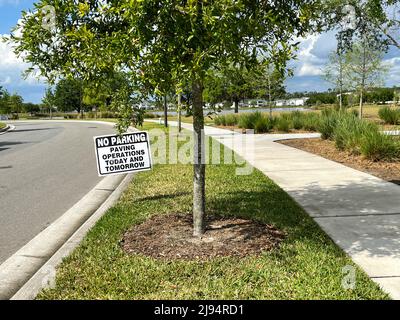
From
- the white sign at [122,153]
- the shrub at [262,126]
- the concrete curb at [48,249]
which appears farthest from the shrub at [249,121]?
the white sign at [122,153]

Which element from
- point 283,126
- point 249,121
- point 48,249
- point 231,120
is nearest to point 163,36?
point 48,249

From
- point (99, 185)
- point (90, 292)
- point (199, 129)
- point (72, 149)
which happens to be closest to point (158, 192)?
point (99, 185)

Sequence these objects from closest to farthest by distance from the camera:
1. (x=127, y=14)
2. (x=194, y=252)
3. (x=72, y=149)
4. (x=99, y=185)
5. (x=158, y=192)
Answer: (x=127, y=14)
(x=194, y=252)
(x=158, y=192)
(x=99, y=185)
(x=72, y=149)

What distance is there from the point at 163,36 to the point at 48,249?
3038 millimetres

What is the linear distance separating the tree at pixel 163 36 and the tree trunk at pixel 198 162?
0.61ft

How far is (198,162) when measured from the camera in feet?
16.2

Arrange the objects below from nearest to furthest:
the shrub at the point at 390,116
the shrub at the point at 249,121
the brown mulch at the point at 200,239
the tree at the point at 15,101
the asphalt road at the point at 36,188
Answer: the brown mulch at the point at 200,239
the asphalt road at the point at 36,188
the shrub at the point at 390,116
the shrub at the point at 249,121
the tree at the point at 15,101

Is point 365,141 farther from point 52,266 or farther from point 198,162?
point 52,266

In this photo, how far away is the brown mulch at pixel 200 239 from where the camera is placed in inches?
182

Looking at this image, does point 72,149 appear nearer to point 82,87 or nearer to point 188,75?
point 82,87

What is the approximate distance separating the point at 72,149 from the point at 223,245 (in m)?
13.0

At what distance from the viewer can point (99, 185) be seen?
Answer: 9.04 m

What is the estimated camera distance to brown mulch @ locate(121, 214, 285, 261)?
4621mm

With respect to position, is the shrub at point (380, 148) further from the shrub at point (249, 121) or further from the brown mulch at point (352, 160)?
the shrub at point (249, 121)
